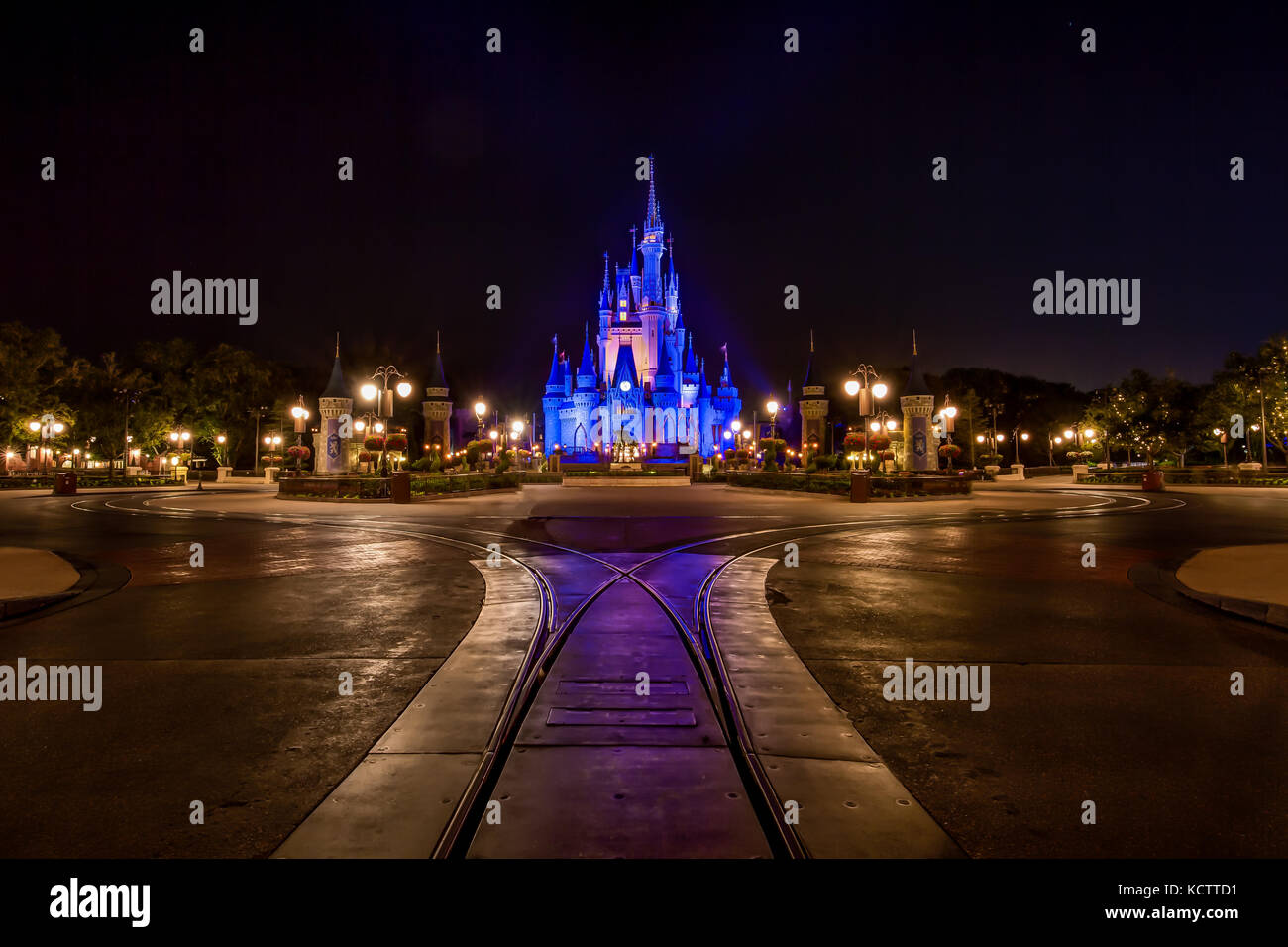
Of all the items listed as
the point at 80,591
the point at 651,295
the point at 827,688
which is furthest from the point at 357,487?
the point at 651,295

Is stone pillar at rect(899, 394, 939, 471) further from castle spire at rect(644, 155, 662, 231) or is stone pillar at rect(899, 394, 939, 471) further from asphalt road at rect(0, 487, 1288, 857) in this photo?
castle spire at rect(644, 155, 662, 231)

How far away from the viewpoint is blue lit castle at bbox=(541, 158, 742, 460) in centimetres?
10931

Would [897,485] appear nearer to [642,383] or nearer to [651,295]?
[642,383]

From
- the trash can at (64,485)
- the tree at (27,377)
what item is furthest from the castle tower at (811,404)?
the tree at (27,377)

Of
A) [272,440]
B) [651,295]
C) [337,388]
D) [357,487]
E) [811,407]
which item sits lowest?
[357,487]

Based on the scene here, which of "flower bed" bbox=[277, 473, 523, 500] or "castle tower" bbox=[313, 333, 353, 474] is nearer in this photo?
"flower bed" bbox=[277, 473, 523, 500]

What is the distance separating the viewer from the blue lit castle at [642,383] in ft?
359

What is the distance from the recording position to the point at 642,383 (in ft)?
378

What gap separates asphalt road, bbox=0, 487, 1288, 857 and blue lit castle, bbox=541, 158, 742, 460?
294 ft

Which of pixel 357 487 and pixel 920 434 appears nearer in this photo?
pixel 357 487

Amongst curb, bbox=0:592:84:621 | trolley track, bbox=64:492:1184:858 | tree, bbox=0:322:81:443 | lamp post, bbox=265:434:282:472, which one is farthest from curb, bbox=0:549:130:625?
lamp post, bbox=265:434:282:472

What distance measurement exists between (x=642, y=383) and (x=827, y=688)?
110846 millimetres

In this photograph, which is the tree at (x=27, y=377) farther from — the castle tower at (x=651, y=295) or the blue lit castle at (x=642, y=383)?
the castle tower at (x=651, y=295)
